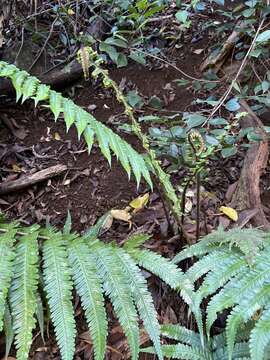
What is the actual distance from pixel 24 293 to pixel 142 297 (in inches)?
17.9

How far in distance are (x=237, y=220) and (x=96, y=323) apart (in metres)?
1.22

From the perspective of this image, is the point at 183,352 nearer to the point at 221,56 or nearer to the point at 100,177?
the point at 100,177

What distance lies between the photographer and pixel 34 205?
3.09m

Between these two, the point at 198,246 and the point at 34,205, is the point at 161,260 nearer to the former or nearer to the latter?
the point at 198,246

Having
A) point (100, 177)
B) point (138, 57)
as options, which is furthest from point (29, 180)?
point (138, 57)

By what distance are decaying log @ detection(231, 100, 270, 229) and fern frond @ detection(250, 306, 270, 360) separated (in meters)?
1.01

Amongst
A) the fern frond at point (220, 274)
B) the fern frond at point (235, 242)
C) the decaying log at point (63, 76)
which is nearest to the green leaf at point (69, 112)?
the fern frond at point (235, 242)

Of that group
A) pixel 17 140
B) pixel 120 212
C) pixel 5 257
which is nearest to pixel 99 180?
pixel 120 212

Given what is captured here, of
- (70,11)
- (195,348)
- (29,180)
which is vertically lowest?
(195,348)

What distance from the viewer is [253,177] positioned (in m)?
2.89

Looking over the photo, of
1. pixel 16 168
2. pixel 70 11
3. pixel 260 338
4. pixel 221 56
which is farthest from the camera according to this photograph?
pixel 70 11

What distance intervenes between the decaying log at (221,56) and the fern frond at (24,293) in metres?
2.31

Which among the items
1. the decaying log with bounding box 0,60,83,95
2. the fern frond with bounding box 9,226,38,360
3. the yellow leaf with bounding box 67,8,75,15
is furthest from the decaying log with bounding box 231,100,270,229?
the yellow leaf with bounding box 67,8,75,15

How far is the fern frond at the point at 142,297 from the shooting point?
5.90ft
